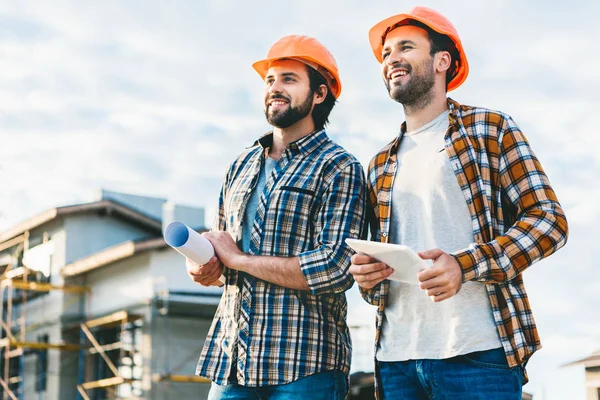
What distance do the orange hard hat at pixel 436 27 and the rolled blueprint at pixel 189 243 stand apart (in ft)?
3.25

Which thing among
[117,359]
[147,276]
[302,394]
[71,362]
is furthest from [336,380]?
[71,362]

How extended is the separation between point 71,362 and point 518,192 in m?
22.6

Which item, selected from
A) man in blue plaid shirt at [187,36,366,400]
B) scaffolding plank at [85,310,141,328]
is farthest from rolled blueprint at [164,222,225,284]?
scaffolding plank at [85,310,141,328]

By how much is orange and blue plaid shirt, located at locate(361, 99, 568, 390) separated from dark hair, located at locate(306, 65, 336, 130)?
616mm

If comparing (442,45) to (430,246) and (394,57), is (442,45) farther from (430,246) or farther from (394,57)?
(430,246)

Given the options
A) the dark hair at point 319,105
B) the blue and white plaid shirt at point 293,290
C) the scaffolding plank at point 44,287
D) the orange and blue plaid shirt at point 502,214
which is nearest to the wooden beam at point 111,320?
the scaffolding plank at point 44,287

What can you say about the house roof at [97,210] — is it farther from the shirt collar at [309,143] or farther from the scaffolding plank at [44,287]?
the shirt collar at [309,143]

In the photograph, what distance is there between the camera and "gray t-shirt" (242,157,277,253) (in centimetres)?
357

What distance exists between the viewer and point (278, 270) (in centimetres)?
335

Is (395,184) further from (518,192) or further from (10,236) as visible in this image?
(10,236)

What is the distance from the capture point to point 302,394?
3.27 meters

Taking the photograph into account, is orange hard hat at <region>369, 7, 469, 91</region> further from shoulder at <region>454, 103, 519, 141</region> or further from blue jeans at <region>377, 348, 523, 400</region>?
blue jeans at <region>377, 348, 523, 400</region>

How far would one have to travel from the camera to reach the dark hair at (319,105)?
3854mm

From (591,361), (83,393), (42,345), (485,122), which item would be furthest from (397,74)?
(42,345)
